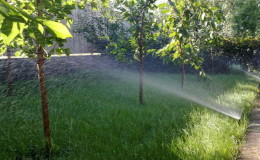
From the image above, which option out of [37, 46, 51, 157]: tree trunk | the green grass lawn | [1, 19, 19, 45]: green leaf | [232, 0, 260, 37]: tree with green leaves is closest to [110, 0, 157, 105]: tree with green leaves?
the green grass lawn

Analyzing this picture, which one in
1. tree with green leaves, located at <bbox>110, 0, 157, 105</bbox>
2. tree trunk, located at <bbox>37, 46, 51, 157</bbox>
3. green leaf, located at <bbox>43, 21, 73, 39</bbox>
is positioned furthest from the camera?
tree with green leaves, located at <bbox>110, 0, 157, 105</bbox>

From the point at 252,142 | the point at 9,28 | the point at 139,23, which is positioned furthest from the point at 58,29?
the point at 139,23

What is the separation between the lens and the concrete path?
234 cm

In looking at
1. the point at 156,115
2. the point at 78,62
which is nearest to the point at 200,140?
the point at 156,115

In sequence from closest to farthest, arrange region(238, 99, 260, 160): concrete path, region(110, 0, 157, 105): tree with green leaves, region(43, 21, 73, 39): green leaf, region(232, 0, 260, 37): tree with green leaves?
region(43, 21, 73, 39): green leaf → region(238, 99, 260, 160): concrete path → region(110, 0, 157, 105): tree with green leaves → region(232, 0, 260, 37): tree with green leaves

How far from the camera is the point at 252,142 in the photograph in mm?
2680

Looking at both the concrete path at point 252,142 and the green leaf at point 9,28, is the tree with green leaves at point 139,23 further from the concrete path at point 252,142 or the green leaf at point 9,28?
the green leaf at point 9,28

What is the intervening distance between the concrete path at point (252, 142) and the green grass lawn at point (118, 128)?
0.24 ft

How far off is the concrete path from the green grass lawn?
0.07m

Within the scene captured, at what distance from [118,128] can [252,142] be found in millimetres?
1423

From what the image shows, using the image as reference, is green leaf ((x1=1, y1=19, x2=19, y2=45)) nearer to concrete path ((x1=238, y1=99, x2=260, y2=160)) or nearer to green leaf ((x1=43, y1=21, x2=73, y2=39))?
green leaf ((x1=43, y1=21, x2=73, y2=39))

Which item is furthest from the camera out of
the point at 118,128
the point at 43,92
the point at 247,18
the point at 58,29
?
the point at 247,18

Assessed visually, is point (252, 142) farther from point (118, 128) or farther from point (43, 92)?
point (43, 92)

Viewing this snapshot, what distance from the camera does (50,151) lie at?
A: 253 centimetres
